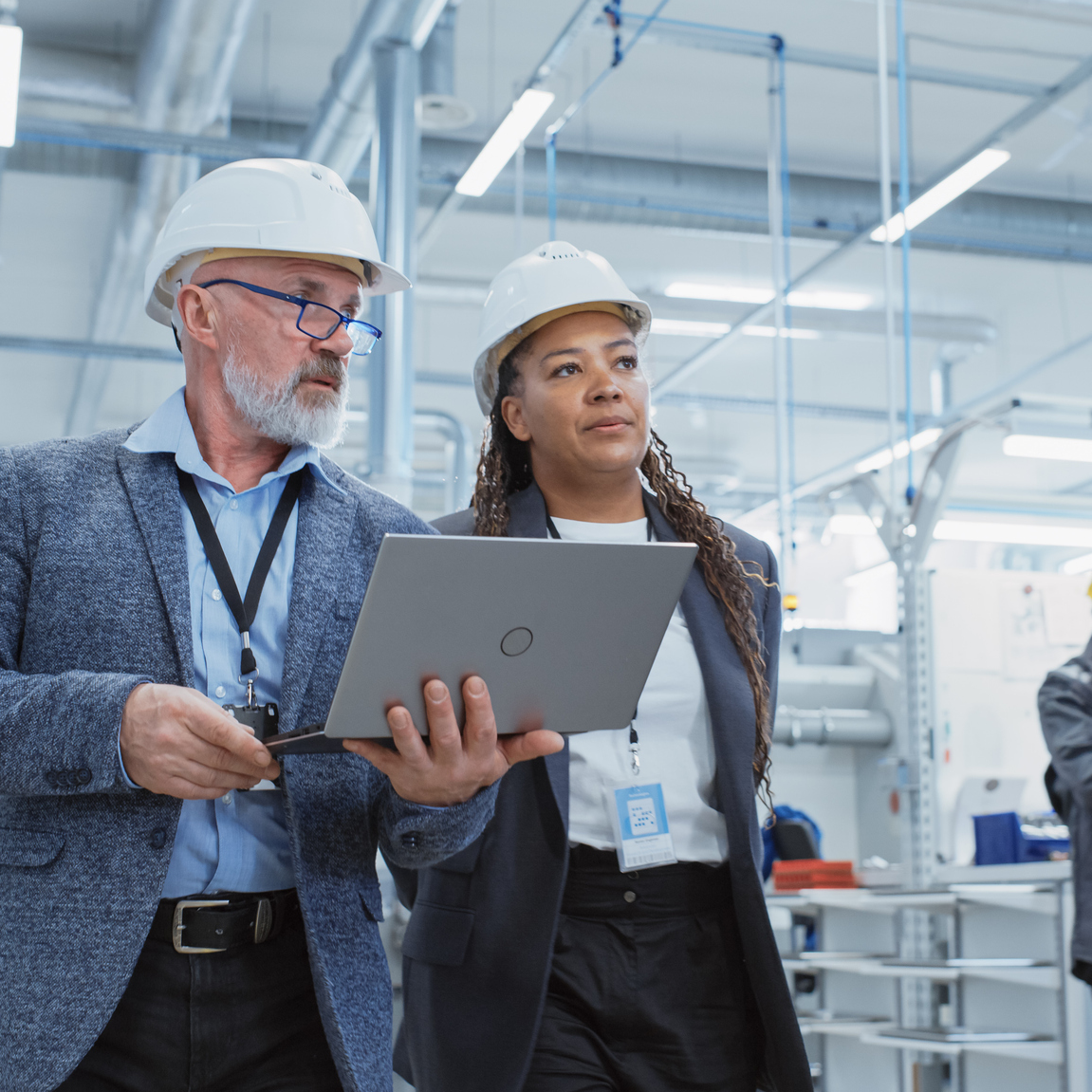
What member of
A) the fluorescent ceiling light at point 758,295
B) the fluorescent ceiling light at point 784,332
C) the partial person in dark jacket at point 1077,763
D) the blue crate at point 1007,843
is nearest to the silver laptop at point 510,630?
the partial person in dark jacket at point 1077,763

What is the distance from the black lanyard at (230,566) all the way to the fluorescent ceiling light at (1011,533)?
12.7m

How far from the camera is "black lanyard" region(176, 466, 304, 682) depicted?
1427mm

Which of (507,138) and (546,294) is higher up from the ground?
(507,138)

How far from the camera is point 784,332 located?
930cm

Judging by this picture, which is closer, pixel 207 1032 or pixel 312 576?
pixel 207 1032

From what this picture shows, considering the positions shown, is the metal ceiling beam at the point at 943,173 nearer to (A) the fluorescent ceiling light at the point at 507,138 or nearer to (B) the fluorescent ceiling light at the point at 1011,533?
(A) the fluorescent ceiling light at the point at 507,138

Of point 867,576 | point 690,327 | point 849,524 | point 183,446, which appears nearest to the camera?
point 183,446

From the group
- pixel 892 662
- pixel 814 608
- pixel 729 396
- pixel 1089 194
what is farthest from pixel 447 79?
pixel 814 608

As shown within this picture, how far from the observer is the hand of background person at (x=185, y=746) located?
1.20 meters

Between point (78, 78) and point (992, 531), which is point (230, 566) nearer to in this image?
point (78, 78)

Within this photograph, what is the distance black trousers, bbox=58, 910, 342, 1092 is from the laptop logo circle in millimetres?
422

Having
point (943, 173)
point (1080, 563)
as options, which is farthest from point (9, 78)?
point (1080, 563)

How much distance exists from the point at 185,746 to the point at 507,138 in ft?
13.5

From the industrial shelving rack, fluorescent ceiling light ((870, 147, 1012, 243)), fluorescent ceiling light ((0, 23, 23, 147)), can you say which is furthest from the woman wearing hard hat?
fluorescent ceiling light ((870, 147, 1012, 243))
